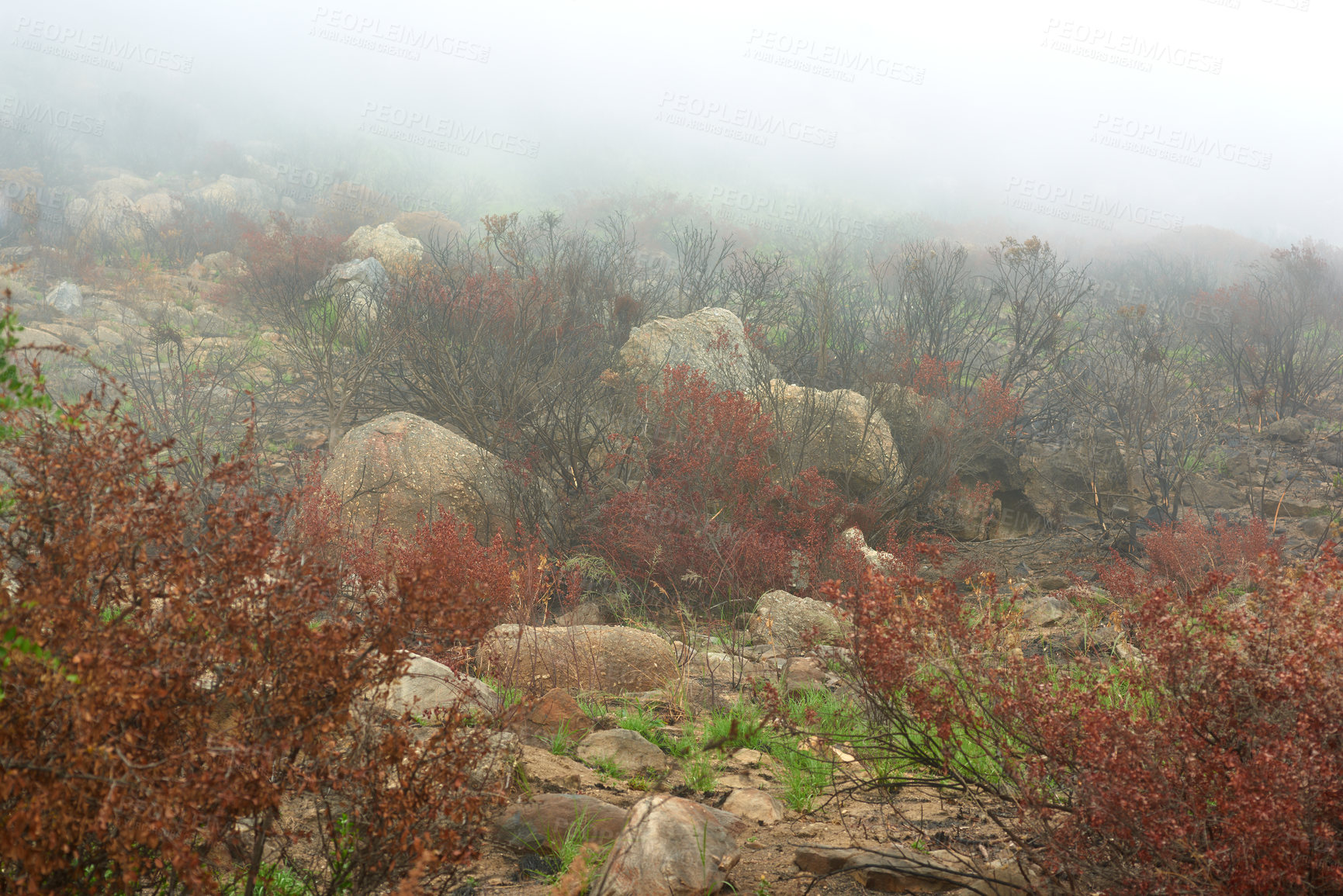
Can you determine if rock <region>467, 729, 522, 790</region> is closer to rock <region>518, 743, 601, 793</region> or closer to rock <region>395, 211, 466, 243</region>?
rock <region>518, 743, 601, 793</region>

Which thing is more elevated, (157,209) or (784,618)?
(784,618)

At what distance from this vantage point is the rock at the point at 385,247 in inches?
595

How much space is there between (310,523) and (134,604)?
3507 mm

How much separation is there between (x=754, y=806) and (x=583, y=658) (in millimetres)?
1542

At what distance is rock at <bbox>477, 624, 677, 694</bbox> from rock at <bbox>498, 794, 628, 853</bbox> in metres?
1.41

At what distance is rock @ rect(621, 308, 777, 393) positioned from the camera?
9.11 metres

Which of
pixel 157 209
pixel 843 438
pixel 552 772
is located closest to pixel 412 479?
pixel 552 772

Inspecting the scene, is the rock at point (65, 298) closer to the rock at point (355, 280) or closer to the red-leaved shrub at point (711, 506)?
the rock at point (355, 280)

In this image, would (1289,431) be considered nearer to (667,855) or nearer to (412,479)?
(412,479)

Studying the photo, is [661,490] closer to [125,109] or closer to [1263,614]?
[1263,614]

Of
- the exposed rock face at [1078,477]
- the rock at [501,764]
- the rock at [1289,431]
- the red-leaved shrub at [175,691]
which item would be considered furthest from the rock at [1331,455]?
the red-leaved shrub at [175,691]

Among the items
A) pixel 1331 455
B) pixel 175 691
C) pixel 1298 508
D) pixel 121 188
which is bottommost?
pixel 121 188

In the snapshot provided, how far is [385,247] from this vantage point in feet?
51.6

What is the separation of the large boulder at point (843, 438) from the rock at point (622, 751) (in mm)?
5278
